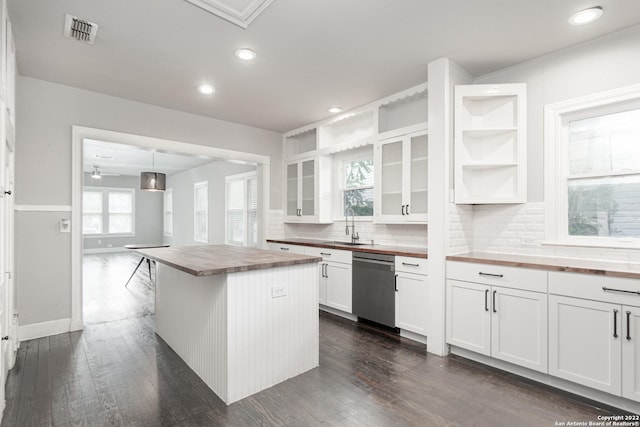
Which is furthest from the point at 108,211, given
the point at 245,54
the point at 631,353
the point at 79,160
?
the point at 631,353

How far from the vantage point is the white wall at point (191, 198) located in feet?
24.7

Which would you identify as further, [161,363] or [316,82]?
[316,82]

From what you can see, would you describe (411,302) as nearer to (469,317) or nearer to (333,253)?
(469,317)

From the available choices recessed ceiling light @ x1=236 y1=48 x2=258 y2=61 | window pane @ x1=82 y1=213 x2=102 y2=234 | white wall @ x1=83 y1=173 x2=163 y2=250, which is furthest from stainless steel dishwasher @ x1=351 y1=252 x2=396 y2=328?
window pane @ x1=82 y1=213 x2=102 y2=234

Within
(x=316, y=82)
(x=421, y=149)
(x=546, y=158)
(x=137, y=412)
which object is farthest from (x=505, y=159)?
(x=137, y=412)

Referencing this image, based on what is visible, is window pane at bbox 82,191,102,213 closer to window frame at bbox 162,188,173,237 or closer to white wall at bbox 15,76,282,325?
window frame at bbox 162,188,173,237

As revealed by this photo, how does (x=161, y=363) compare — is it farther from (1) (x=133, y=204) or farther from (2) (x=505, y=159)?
(1) (x=133, y=204)

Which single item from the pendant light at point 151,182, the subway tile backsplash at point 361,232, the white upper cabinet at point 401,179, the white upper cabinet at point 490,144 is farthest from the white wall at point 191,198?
the white upper cabinet at point 490,144

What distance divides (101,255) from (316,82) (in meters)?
9.57

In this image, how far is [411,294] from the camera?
3.16m

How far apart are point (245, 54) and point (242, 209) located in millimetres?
4509

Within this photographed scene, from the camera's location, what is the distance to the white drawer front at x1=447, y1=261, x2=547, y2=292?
93.1 inches

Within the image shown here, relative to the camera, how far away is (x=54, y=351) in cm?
294

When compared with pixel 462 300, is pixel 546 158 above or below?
above
